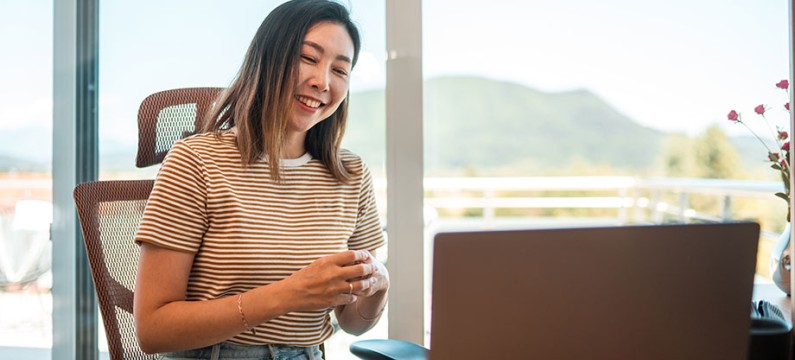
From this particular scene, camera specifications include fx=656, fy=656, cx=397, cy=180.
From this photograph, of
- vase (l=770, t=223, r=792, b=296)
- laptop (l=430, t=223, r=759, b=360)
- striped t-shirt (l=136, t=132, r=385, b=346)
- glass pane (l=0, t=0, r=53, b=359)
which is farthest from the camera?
glass pane (l=0, t=0, r=53, b=359)

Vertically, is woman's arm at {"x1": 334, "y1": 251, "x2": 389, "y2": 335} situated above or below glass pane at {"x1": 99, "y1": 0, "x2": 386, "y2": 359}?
below

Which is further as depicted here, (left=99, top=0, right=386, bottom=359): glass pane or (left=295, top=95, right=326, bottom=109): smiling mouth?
(left=99, top=0, right=386, bottom=359): glass pane

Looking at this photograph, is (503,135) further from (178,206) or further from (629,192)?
(178,206)

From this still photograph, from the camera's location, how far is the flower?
1673 mm

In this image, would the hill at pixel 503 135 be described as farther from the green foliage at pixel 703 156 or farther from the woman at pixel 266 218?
the woman at pixel 266 218

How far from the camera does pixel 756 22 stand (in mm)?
1965

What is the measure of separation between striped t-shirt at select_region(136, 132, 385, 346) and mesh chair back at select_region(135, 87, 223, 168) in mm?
172

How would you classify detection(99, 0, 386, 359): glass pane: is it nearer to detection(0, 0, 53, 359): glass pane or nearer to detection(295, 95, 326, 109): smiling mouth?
detection(0, 0, 53, 359): glass pane

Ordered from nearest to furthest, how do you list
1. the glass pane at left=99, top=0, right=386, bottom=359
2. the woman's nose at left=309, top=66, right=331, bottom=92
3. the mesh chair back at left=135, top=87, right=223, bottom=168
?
the woman's nose at left=309, top=66, right=331, bottom=92 → the mesh chair back at left=135, top=87, right=223, bottom=168 → the glass pane at left=99, top=0, right=386, bottom=359

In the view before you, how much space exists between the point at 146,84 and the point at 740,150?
1.83 metres

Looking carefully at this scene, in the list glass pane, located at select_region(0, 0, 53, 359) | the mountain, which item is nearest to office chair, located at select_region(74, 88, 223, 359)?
the mountain

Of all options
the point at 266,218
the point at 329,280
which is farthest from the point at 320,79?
the point at 329,280

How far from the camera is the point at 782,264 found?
1.57 m

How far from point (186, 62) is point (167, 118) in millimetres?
592
